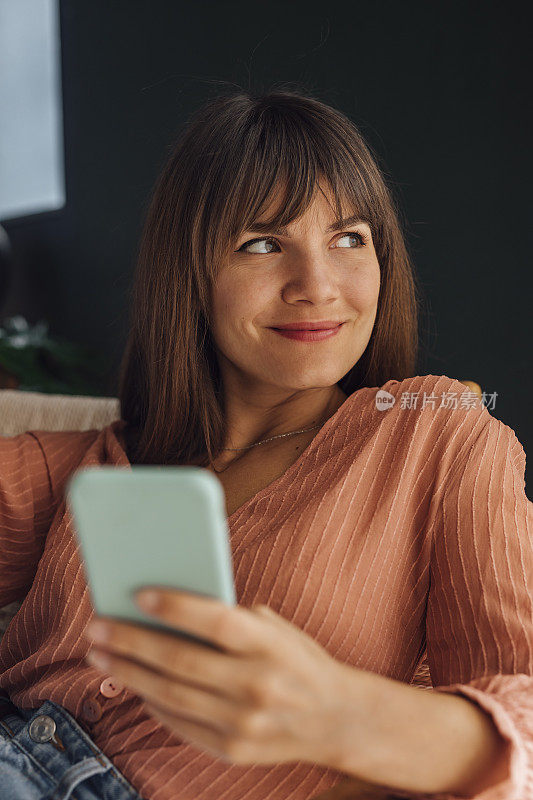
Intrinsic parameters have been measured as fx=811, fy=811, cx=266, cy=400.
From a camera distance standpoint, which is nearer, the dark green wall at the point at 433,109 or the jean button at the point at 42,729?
the jean button at the point at 42,729

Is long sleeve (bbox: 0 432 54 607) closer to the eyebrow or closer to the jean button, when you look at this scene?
the jean button

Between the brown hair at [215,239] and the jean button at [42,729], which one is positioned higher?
the brown hair at [215,239]

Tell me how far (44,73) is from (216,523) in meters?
3.38

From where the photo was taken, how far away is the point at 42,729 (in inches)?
38.6

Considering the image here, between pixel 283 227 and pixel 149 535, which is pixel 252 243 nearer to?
pixel 283 227

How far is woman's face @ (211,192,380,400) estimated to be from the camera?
42.6 inches

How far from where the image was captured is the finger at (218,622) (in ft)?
1.82

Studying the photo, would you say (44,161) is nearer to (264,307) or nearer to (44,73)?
(44,73)

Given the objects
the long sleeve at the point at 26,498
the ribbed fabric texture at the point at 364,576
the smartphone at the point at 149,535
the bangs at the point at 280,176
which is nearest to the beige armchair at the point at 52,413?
the long sleeve at the point at 26,498

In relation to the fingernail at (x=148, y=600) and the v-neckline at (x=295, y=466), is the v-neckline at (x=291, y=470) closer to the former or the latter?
the v-neckline at (x=295, y=466)

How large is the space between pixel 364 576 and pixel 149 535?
1.48 feet

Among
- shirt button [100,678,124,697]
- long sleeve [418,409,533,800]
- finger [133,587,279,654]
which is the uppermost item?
finger [133,587,279,654]

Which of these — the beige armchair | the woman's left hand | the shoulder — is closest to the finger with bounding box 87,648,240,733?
the woman's left hand

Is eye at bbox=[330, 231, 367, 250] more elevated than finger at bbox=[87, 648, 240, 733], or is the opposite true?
eye at bbox=[330, 231, 367, 250]
